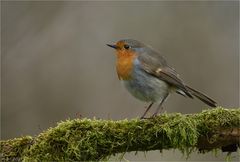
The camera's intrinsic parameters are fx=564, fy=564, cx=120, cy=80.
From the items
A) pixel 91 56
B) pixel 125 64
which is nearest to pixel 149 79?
pixel 125 64

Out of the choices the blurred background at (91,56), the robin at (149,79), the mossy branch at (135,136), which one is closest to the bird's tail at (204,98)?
the robin at (149,79)

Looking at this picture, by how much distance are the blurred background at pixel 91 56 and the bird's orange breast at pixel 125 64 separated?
362 centimetres

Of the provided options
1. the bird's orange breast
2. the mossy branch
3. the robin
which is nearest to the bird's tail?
the robin

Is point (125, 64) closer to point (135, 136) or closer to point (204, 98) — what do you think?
point (204, 98)

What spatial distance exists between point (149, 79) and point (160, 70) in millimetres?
173

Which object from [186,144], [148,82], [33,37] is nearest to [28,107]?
[33,37]

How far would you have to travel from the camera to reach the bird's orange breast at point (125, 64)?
5.74m

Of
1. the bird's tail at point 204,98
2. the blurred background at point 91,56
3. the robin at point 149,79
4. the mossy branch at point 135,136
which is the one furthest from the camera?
the blurred background at point 91,56

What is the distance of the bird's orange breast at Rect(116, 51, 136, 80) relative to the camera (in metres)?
5.74

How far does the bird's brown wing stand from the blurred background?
3.65 metres

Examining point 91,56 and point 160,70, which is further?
point 91,56

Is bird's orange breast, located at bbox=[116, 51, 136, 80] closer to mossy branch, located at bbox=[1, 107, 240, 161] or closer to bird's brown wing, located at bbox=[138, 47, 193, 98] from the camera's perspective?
bird's brown wing, located at bbox=[138, 47, 193, 98]

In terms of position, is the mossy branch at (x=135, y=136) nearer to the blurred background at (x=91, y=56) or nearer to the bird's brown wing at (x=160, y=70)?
the bird's brown wing at (x=160, y=70)

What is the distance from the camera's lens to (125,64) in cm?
581
